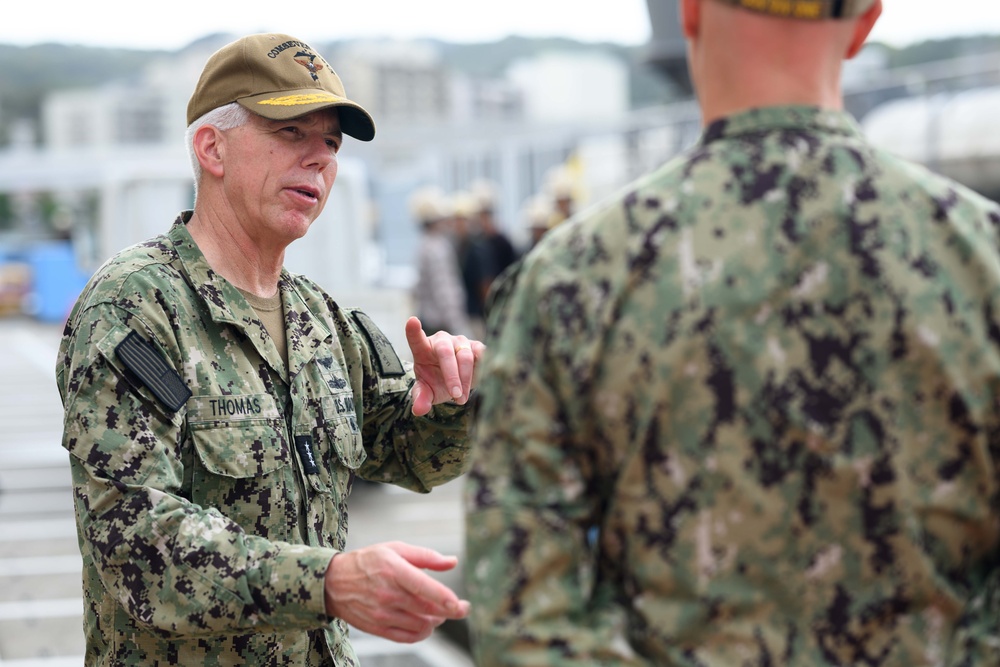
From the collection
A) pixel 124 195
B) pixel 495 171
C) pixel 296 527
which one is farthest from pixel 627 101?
pixel 296 527

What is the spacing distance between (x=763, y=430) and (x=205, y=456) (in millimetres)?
1128

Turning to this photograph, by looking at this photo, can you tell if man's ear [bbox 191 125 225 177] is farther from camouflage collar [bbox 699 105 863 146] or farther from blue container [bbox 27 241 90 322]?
blue container [bbox 27 241 90 322]

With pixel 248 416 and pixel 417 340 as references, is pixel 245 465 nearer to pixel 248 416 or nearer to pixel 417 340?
pixel 248 416

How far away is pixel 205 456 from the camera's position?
2.30 m

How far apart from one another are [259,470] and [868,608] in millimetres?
1206

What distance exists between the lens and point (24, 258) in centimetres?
3616

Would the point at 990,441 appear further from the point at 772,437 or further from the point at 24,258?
the point at 24,258

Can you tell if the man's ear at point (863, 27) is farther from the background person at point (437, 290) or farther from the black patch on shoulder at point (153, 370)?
the background person at point (437, 290)

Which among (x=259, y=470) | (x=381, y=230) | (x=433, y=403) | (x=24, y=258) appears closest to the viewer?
(x=259, y=470)

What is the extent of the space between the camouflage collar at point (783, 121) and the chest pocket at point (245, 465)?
3.69 ft

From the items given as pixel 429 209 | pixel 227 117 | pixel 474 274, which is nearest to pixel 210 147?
pixel 227 117

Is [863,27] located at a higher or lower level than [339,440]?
higher

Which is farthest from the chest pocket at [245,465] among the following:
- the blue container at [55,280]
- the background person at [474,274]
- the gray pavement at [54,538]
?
the blue container at [55,280]

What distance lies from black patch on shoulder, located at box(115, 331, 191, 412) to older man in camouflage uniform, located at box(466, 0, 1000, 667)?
84 centimetres
